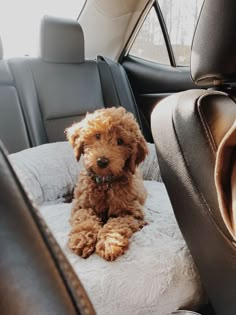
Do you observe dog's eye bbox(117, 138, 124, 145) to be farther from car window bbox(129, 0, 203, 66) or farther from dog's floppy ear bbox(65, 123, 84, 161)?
car window bbox(129, 0, 203, 66)

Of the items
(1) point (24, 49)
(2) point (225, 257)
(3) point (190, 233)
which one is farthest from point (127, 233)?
(1) point (24, 49)

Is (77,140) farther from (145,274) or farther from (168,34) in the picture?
(168,34)

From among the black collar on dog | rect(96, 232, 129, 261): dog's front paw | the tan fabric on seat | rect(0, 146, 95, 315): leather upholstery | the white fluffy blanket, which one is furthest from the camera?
the black collar on dog

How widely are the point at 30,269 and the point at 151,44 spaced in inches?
129

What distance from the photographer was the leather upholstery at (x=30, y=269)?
1.63ft

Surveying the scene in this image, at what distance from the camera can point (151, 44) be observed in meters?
3.57

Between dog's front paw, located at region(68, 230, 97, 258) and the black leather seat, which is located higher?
the black leather seat

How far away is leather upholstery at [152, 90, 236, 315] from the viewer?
48.0 inches

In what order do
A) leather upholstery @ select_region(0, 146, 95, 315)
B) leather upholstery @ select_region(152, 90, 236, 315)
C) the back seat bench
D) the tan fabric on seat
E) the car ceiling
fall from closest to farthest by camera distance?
leather upholstery @ select_region(0, 146, 95, 315) < the tan fabric on seat < leather upholstery @ select_region(152, 90, 236, 315) < the back seat bench < the car ceiling

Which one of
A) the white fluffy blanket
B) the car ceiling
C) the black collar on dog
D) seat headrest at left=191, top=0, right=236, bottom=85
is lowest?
the white fluffy blanket

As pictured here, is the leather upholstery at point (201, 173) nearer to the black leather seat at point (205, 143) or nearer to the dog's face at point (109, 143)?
the black leather seat at point (205, 143)

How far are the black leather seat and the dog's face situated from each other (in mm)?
456

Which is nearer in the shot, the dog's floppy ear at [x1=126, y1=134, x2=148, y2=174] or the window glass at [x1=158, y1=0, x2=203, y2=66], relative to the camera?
the dog's floppy ear at [x1=126, y1=134, x2=148, y2=174]

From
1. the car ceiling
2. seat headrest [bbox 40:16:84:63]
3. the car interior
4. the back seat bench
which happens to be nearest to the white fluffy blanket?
the car interior
